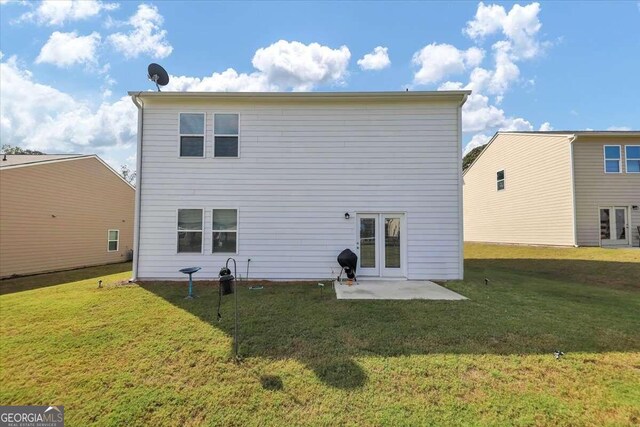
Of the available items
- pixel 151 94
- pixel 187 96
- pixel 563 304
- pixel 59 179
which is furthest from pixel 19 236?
pixel 563 304

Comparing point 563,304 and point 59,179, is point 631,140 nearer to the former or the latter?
point 563,304

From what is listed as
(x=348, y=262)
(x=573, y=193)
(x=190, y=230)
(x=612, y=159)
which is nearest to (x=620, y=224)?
(x=573, y=193)

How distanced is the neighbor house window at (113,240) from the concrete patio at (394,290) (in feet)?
54.4

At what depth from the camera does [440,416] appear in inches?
121

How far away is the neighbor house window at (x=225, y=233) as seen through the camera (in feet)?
29.5

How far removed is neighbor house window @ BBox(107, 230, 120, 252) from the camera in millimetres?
18156

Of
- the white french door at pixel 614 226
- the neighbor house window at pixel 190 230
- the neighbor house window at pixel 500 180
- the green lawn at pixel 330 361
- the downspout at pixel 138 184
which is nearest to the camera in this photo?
the green lawn at pixel 330 361

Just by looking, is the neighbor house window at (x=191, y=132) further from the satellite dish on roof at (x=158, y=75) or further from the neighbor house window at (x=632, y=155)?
the neighbor house window at (x=632, y=155)

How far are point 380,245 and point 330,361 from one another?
5.33 meters

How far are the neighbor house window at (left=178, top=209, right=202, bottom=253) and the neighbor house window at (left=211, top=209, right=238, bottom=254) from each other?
0.45 meters

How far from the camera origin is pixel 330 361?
407cm

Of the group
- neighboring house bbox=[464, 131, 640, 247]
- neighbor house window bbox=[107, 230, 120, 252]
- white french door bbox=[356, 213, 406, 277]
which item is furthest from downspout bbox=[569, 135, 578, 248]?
neighbor house window bbox=[107, 230, 120, 252]

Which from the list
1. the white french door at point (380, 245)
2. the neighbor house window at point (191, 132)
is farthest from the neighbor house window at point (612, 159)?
the neighbor house window at point (191, 132)

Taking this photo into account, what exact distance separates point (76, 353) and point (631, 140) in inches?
901
